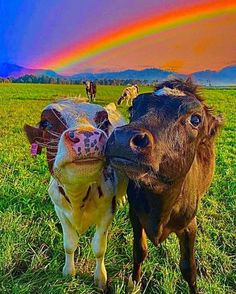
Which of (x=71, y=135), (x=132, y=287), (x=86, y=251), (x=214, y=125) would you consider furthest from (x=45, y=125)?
(x=132, y=287)

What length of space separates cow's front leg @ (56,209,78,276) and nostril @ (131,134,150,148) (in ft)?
5.41

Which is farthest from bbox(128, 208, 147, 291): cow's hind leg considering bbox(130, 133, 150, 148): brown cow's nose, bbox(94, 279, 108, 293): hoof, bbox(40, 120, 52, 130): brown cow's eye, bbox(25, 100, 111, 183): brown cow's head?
bbox(130, 133, 150, 148): brown cow's nose

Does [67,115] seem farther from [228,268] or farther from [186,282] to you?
[228,268]

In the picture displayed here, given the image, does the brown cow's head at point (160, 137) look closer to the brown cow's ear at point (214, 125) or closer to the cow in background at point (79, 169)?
the brown cow's ear at point (214, 125)

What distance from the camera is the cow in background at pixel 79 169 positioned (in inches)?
123

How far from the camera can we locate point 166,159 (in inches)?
122

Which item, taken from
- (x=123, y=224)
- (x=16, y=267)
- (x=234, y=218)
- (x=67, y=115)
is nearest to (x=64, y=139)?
(x=67, y=115)

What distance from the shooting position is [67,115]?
11.8ft

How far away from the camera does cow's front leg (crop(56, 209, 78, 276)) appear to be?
421cm

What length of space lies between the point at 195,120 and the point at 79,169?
919 millimetres

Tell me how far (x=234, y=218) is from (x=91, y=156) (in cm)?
314

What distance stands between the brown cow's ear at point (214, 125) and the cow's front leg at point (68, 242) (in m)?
1.56

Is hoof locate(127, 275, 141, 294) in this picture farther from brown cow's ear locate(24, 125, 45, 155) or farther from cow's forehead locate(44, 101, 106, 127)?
cow's forehead locate(44, 101, 106, 127)

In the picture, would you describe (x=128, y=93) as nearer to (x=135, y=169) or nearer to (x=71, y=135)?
(x=71, y=135)
